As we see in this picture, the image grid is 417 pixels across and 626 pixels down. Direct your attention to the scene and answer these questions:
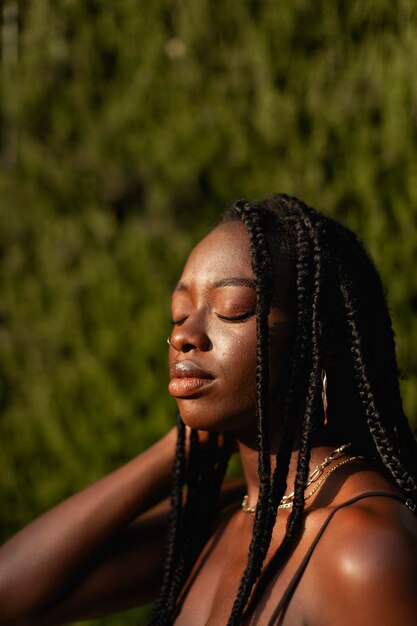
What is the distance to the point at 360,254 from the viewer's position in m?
2.46

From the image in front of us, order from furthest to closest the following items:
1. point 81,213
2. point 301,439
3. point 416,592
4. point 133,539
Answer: point 81,213
point 133,539
point 301,439
point 416,592

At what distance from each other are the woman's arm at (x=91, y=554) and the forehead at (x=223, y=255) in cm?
74

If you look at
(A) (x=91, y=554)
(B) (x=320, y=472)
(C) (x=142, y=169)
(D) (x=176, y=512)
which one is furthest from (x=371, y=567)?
(C) (x=142, y=169)

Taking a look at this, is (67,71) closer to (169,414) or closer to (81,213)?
(81,213)

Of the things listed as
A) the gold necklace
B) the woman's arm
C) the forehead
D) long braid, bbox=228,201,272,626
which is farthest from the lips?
the woman's arm

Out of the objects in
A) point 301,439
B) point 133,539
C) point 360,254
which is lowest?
point 133,539

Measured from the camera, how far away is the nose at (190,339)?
86.7 inches

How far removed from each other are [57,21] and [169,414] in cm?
240

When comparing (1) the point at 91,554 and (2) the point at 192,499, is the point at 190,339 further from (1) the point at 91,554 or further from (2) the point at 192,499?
(1) the point at 91,554

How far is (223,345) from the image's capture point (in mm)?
2203

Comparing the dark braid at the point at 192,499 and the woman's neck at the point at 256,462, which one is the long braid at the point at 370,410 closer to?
the woman's neck at the point at 256,462

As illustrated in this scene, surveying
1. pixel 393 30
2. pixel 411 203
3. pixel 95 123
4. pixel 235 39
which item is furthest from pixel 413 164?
pixel 95 123

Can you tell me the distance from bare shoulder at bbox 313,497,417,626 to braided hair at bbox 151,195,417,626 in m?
0.20

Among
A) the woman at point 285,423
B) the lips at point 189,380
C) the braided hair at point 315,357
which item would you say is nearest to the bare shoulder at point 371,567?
the woman at point 285,423
